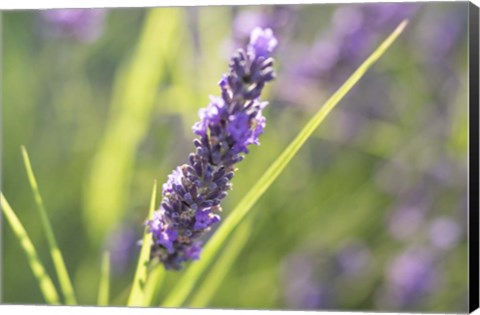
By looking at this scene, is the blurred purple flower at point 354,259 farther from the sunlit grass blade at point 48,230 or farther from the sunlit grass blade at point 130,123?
the sunlit grass blade at point 48,230

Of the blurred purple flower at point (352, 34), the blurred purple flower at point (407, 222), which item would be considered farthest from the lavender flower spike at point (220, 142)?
the blurred purple flower at point (407, 222)

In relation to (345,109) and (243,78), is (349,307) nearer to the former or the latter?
(345,109)

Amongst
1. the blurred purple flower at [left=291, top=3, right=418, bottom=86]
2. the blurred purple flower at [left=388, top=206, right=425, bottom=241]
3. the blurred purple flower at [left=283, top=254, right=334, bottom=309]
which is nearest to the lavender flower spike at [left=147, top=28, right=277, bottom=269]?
the blurred purple flower at [left=291, top=3, right=418, bottom=86]

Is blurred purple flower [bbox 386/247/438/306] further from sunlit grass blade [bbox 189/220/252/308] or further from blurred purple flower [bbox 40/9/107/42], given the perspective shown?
blurred purple flower [bbox 40/9/107/42]

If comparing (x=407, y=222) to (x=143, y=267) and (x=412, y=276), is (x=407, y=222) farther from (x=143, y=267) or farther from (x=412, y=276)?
(x=143, y=267)

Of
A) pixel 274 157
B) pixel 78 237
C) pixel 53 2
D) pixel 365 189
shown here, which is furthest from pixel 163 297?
pixel 53 2
